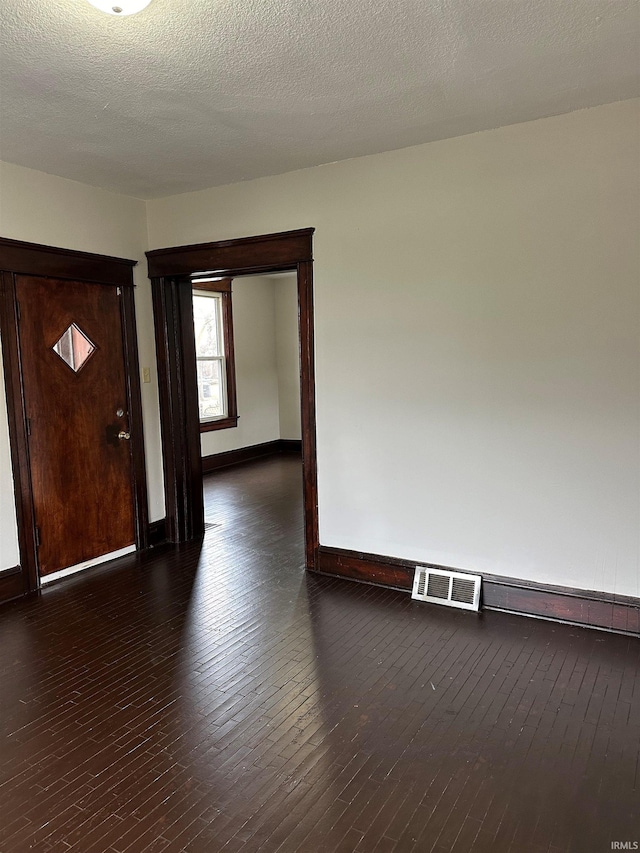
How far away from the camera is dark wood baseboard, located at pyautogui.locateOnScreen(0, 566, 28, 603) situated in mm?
3799

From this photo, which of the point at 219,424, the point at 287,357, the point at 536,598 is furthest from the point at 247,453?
the point at 536,598

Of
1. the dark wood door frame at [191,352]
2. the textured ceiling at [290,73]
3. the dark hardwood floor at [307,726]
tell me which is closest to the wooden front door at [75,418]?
the dark wood door frame at [191,352]

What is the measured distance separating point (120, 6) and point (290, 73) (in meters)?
0.80

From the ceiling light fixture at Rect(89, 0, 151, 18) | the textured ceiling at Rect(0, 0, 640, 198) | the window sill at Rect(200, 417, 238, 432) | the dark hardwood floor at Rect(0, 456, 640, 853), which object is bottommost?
the dark hardwood floor at Rect(0, 456, 640, 853)

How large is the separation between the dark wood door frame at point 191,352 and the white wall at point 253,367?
2.93 metres

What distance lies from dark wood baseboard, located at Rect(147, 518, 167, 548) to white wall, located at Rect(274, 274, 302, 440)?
441 cm

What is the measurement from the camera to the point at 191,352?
→ 199 inches

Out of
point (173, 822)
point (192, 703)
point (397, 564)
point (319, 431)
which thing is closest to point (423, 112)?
point (319, 431)

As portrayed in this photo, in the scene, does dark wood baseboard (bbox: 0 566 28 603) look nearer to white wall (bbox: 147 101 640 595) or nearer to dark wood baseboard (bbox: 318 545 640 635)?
white wall (bbox: 147 101 640 595)

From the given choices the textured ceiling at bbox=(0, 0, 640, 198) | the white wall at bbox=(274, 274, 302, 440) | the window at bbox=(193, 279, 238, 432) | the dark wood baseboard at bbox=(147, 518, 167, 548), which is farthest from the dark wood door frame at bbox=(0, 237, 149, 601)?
the white wall at bbox=(274, 274, 302, 440)

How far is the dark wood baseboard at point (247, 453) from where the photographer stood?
7.97 meters

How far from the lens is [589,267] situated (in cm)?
314

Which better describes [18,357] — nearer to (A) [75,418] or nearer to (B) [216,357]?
(A) [75,418]

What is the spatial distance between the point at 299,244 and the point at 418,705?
2897 mm
